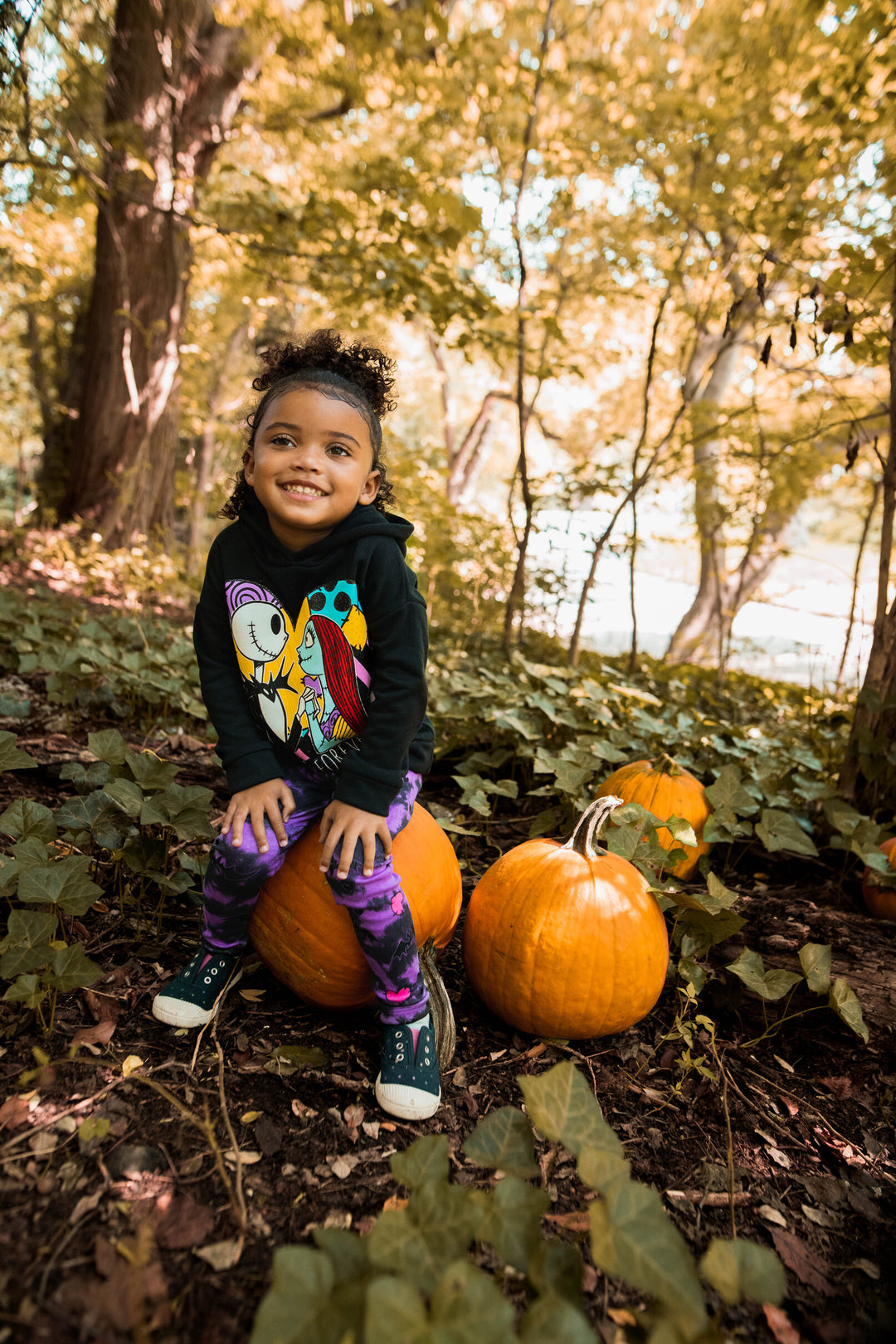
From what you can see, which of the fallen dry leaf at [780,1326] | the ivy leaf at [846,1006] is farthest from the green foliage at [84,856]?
the ivy leaf at [846,1006]

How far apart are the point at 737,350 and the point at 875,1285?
418 inches

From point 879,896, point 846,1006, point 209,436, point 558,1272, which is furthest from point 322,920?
point 209,436

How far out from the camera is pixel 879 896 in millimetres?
2316

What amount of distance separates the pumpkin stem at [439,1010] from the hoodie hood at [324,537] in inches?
35.9

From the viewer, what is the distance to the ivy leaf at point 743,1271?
33.7 inches

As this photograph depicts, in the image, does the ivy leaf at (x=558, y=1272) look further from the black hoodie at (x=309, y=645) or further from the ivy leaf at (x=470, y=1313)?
the black hoodie at (x=309, y=645)

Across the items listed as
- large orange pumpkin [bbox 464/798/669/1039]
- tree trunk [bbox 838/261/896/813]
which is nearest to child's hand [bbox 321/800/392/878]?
large orange pumpkin [bbox 464/798/669/1039]

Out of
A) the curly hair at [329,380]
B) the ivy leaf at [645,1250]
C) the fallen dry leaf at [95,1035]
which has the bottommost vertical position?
the fallen dry leaf at [95,1035]

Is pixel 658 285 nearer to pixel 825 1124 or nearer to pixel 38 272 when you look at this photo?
pixel 38 272

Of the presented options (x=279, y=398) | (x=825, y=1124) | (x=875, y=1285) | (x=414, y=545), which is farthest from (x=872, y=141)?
(x=875, y=1285)

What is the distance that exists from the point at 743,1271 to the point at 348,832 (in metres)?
0.91

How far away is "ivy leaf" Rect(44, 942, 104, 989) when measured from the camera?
1403 millimetres

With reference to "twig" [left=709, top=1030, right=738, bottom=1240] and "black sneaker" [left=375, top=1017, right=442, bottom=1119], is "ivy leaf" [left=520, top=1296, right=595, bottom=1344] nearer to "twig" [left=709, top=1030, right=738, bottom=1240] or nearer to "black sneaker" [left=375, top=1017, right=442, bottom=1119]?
"twig" [left=709, top=1030, right=738, bottom=1240]

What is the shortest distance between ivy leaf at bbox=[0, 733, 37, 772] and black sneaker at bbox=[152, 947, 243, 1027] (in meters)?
0.63
